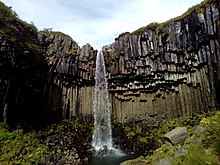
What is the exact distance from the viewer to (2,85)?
1753 centimetres

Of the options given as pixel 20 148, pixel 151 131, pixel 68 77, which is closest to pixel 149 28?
pixel 68 77

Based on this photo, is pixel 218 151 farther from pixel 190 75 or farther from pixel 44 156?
pixel 190 75

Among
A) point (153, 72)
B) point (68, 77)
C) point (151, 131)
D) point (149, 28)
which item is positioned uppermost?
point (149, 28)

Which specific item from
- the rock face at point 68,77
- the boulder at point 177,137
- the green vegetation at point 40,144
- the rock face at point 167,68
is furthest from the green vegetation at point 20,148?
the rock face at point 167,68

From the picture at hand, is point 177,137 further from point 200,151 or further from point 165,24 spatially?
point 165,24

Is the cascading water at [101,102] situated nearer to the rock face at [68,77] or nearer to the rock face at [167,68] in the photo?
the rock face at [68,77]

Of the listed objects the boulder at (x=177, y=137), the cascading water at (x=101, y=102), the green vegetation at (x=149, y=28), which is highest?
the green vegetation at (x=149, y=28)

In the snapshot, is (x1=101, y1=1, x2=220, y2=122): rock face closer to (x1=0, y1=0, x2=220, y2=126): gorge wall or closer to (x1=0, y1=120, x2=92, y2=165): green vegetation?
(x1=0, y1=0, x2=220, y2=126): gorge wall

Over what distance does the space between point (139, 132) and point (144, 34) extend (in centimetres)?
902

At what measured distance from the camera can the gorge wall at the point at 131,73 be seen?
1875 cm

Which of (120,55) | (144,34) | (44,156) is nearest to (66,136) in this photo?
(44,156)

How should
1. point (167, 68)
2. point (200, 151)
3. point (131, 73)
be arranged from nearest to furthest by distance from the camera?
point (200, 151), point (167, 68), point (131, 73)

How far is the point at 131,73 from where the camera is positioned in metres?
23.3

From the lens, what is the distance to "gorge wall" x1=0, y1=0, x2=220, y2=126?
61.5ft
